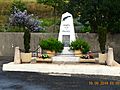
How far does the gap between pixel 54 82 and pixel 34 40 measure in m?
13.6

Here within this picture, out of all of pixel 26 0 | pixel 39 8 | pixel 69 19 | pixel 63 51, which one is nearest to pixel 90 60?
pixel 63 51

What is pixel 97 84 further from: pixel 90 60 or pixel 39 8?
pixel 39 8

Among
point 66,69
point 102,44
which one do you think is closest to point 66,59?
point 102,44

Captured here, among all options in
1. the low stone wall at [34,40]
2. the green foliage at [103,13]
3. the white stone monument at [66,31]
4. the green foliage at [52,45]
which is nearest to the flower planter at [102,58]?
the green foliage at [52,45]

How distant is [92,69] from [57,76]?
191 centimetres

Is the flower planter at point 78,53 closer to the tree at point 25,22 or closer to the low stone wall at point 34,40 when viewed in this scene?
the low stone wall at point 34,40

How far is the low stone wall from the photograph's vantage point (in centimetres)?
2831

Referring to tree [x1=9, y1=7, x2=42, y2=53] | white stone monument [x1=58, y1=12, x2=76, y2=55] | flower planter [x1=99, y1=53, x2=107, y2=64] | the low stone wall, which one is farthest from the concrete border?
tree [x1=9, y1=7, x2=42, y2=53]

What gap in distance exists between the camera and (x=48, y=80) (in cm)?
1584

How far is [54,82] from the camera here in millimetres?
15258

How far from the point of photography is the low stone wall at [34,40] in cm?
2831

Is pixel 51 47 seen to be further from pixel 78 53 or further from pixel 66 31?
pixel 66 31

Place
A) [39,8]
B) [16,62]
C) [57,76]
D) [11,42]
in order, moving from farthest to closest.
Answer: [39,8]
[11,42]
[16,62]
[57,76]

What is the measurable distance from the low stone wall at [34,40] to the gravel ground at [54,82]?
35.4 feet
